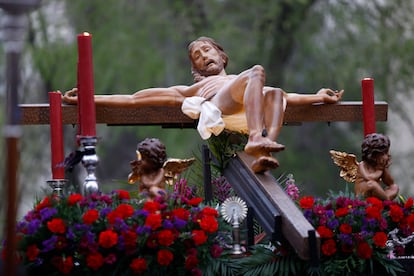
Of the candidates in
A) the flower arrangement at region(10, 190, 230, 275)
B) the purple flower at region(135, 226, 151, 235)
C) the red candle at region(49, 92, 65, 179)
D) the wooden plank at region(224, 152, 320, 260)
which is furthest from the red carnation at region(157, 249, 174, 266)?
the red candle at region(49, 92, 65, 179)

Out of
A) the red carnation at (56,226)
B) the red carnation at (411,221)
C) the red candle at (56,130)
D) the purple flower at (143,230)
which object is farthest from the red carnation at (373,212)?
the red candle at (56,130)

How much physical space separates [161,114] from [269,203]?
1205mm

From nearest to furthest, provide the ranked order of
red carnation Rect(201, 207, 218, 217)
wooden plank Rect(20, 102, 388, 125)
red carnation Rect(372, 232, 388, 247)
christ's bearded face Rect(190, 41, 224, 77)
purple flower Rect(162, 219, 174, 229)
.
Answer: purple flower Rect(162, 219, 174, 229) → red carnation Rect(201, 207, 218, 217) → red carnation Rect(372, 232, 388, 247) → wooden plank Rect(20, 102, 388, 125) → christ's bearded face Rect(190, 41, 224, 77)

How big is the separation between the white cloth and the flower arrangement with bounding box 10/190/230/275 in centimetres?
80

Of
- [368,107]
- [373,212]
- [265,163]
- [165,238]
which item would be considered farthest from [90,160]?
[368,107]

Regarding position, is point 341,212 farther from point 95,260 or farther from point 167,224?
point 95,260

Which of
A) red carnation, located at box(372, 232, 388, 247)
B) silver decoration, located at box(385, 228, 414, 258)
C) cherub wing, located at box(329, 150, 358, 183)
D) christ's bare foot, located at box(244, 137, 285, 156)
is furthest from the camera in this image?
cherub wing, located at box(329, 150, 358, 183)

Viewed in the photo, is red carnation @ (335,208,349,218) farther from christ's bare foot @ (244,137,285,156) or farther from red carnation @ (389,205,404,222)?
christ's bare foot @ (244,137,285,156)

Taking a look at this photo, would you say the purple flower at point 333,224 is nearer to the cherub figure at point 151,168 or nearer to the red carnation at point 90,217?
the cherub figure at point 151,168

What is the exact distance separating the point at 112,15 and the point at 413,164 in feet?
16.2

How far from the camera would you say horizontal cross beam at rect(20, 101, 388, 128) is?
600 cm

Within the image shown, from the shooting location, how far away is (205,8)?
1423cm

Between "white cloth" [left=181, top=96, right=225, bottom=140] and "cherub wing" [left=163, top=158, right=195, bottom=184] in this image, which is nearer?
"cherub wing" [left=163, top=158, right=195, bottom=184]

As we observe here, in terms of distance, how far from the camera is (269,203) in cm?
514
